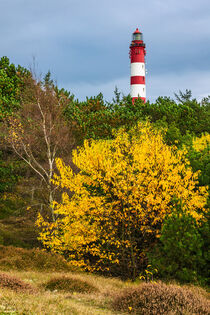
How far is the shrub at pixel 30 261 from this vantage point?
16169 mm

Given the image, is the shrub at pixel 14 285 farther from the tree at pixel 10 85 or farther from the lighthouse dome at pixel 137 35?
the lighthouse dome at pixel 137 35

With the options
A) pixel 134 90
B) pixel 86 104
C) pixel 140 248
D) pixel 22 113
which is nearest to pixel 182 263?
pixel 140 248

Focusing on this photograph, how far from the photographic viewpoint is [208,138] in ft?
87.9

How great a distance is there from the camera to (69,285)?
11.7 meters

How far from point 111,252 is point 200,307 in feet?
27.0

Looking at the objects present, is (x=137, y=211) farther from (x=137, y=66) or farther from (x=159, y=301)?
(x=137, y=66)

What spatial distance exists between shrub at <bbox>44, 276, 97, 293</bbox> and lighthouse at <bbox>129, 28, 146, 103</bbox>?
38874mm

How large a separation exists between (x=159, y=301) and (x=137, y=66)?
45.5 m

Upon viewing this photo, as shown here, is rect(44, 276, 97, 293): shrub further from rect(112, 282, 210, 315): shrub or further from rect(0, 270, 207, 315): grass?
rect(112, 282, 210, 315): shrub

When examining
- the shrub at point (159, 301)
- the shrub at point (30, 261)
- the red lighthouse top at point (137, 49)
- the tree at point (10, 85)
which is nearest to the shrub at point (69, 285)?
the shrub at point (159, 301)

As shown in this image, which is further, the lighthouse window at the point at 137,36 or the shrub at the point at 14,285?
the lighthouse window at the point at 137,36

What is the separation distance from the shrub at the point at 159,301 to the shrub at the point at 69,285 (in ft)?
6.87

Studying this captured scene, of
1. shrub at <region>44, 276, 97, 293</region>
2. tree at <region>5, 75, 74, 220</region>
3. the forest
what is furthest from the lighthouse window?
shrub at <region>44, 276, 97, 293</region>

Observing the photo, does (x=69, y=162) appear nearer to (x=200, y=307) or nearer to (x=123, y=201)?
(x=123, y=201)
